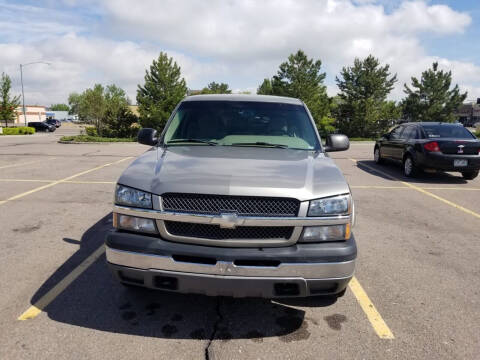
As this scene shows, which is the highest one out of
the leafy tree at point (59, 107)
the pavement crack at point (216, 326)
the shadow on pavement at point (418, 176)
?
the leafy tree at point (59, 107)

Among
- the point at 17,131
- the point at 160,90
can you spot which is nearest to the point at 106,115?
the point at 160,90

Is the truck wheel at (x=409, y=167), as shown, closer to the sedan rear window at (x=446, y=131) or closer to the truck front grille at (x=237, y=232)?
the sedan rear window at (x=446, y=131)

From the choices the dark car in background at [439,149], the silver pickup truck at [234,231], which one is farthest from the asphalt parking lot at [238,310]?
the dark car in background at [439,149]

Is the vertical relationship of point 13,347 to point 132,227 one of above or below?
below

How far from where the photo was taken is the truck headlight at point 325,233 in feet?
8.69

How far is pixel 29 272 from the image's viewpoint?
389 cm

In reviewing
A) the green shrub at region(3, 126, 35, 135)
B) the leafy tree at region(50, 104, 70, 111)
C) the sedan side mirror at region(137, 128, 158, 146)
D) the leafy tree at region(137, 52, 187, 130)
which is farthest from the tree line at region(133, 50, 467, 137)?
the leafy tree at region(50, 104, 70, 111)

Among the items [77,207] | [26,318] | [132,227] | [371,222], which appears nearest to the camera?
[132,227]

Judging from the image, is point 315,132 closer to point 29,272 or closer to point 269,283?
point 269,283

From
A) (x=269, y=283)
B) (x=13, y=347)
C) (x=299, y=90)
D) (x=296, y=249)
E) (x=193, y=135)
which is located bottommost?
(x=13, y=347)

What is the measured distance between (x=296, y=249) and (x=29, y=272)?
9.66ft

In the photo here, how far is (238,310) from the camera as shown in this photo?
3.19 meters

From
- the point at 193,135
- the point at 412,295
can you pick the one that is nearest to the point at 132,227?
the point at 193,135

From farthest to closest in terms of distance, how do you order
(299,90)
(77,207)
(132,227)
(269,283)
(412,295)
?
(299,90) < (77,207) < (412,295) < (132,227) < (269,283)
